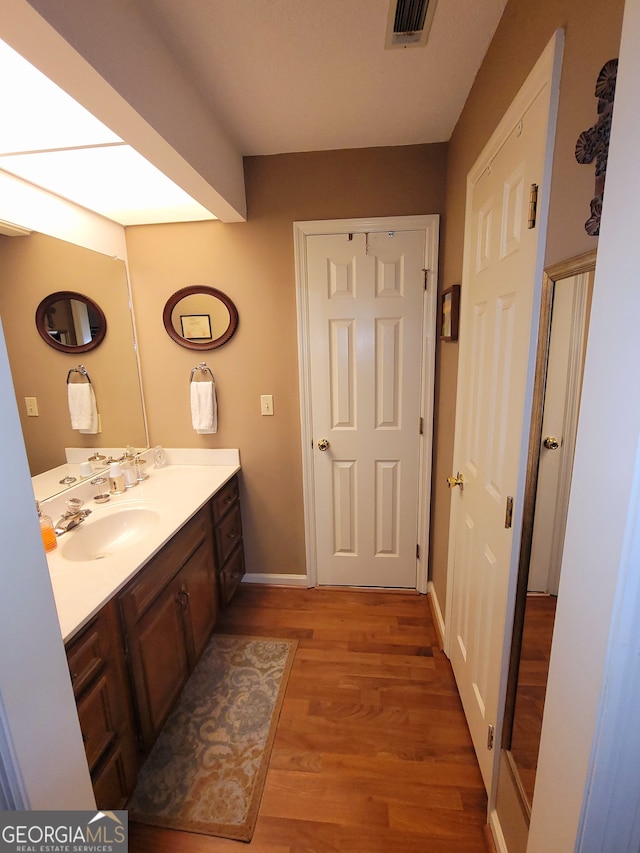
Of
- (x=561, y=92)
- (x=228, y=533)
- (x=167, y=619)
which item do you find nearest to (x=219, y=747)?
(x=167, y=619)

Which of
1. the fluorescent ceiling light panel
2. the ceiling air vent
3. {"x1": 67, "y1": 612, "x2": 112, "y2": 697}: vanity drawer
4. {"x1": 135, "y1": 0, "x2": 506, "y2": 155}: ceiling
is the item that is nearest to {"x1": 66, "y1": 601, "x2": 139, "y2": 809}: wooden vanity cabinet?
{"x1": 67, "y1": 612, "x2": 112, "y2": 697}: vanity drawer

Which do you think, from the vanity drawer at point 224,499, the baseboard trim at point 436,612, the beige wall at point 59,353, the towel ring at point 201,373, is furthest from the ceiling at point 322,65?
the baseboard trim at point 436,612

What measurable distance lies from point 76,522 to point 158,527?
36 cm

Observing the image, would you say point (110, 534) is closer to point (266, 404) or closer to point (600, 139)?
point (266, 404)

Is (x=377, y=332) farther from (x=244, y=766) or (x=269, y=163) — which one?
(x=244, y=766)

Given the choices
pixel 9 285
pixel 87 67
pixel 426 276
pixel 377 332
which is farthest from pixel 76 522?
pixel 426 276

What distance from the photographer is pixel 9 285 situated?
1431 millimetres

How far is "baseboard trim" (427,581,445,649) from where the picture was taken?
2025 mm

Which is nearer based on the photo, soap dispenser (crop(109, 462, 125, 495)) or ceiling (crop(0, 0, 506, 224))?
ceiling (crop(0, 0, 506, 224))

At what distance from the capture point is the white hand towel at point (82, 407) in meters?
1.75

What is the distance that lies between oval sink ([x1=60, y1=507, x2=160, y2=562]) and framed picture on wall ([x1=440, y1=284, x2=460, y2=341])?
161 cm

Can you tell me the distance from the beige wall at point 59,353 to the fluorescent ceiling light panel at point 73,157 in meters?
0.25

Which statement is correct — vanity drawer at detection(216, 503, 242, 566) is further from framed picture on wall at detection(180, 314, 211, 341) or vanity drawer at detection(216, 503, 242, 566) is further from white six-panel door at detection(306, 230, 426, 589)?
framed picture on wall at detection(180, 314, 211, 341)

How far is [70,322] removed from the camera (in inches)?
70.0
